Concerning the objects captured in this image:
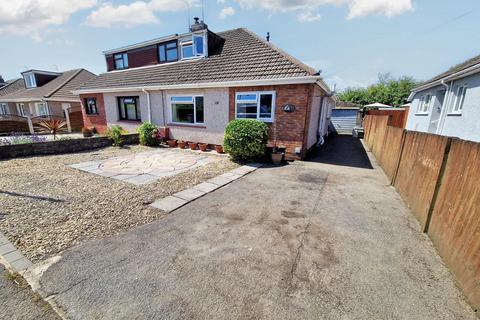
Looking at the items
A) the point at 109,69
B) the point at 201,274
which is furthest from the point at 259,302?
the point at 109,69

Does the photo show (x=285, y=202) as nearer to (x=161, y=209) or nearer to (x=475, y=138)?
(x=161, y=209)

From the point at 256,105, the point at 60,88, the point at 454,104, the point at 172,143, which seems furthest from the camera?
the point at 60,88

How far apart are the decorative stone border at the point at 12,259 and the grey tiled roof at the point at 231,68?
311 inches

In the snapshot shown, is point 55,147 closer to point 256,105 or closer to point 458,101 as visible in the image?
point 256,105

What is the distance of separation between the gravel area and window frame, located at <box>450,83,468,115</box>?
11029mm

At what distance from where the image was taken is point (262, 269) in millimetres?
2686

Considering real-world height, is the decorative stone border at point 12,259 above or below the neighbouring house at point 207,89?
below

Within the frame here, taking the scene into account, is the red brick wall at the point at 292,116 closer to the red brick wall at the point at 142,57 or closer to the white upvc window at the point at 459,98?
the white upvc window at the point at 459,98

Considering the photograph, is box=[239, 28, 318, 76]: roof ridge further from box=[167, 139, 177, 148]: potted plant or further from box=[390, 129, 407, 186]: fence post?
box=[167, 139, 177, 148]: potted plant

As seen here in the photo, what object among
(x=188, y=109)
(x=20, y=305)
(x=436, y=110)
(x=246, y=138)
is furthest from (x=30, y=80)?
(x=436, y=110)

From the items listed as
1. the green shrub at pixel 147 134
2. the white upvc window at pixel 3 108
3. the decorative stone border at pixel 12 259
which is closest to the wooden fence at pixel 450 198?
the decorative stone border at pixel 12 259

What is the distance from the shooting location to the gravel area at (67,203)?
327 centimetres

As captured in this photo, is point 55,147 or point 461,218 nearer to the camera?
point 461,218

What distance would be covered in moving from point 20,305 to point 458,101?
15.5 metres
